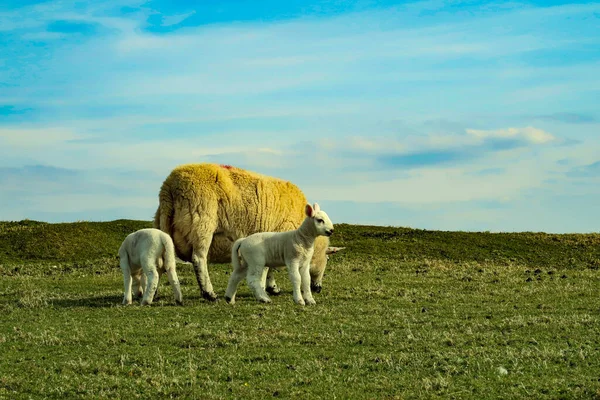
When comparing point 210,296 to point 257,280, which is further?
point 210,296

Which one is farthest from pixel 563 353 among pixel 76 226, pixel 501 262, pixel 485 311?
pixel 76 226

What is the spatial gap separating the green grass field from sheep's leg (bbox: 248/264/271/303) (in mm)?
253

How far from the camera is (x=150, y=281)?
56.8 feet

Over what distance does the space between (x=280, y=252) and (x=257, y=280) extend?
0.85 meters

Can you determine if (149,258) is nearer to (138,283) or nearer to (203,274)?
(138,283)

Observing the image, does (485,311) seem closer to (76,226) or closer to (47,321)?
(47,321)

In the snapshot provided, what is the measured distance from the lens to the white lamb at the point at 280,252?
17375 mm

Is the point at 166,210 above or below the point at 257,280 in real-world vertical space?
above

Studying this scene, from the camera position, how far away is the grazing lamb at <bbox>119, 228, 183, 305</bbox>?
1723 cm

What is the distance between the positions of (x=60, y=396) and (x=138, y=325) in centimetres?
476

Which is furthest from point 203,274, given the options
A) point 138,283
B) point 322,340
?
point 322,340

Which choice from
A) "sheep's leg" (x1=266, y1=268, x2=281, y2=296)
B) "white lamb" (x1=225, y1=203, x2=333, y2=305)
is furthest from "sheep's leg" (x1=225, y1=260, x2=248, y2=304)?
"sheep's leg" (x1=266, y1=268, x2=281, y2=296)

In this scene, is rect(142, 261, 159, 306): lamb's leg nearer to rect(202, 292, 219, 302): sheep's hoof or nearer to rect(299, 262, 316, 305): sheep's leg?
rect(202, 292, 219, 302): sheep's hoof

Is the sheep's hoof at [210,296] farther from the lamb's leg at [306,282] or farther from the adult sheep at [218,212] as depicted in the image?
the lamb's leg at [306,282]
